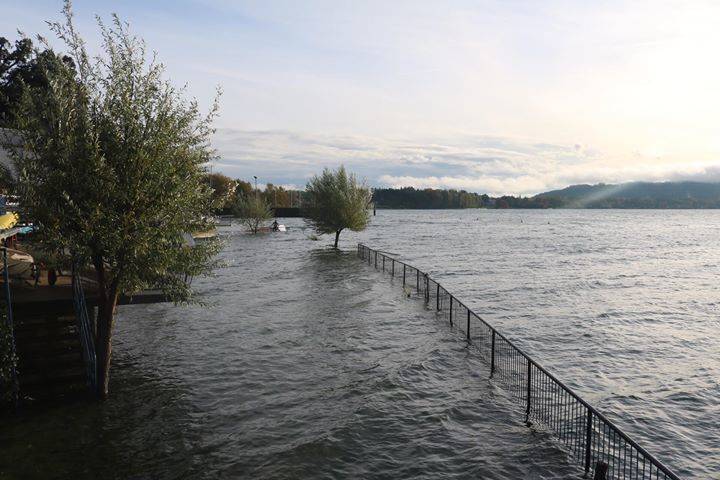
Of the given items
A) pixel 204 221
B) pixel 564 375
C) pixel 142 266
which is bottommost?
pixel 564 375

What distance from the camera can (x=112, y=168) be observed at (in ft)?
39.9

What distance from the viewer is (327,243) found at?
7462 centimetres

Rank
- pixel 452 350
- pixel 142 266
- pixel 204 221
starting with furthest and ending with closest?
pixel 452 350 < pixel 204 221 < pixel 142 266

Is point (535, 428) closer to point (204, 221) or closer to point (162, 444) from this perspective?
point (162, 444)

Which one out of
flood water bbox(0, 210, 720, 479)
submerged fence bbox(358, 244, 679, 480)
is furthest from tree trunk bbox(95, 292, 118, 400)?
submerged fence bbox(358, 244, 679, 480)

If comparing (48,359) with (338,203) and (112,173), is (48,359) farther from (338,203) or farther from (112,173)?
(338,203)

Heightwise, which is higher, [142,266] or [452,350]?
[142,266]

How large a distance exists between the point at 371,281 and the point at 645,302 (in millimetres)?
19563

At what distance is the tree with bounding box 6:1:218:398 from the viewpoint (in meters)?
12.1

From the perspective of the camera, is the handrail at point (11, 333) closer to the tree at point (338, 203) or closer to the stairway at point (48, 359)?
the stairway at point (48, 359)

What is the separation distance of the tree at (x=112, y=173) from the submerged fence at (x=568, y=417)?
10.6 meters

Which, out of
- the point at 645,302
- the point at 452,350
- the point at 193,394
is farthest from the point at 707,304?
the point at 193,394

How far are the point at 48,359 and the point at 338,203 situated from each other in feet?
162

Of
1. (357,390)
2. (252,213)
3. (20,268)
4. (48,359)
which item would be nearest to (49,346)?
(48,359)
